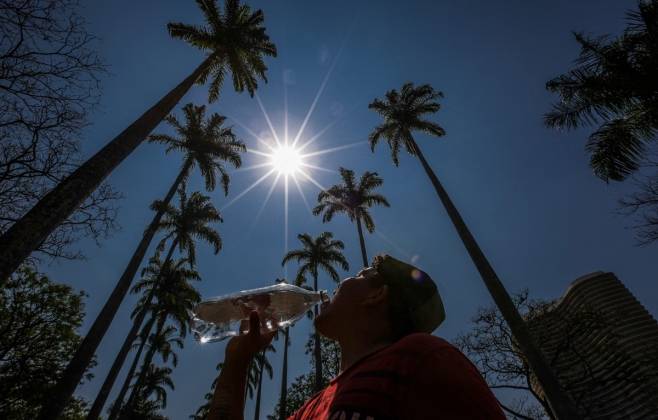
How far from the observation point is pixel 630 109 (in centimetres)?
913

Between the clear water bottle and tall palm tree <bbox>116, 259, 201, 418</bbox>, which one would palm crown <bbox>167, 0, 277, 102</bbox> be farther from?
tall palm tree <bbox>116, 259, 201, 418</bbox>

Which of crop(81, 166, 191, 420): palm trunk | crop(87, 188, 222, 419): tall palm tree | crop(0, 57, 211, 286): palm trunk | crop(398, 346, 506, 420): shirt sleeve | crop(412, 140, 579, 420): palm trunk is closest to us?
crop(398, 346, 506, 420): shirt sleeve

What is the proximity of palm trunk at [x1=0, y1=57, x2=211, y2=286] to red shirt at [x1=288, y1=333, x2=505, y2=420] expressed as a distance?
4906 millimetres

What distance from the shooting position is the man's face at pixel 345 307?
208 cm

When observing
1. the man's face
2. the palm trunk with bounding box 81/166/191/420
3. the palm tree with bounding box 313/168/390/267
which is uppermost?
the palm tree with bounding box 313/168/390/267

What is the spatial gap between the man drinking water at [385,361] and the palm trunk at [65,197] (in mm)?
3834

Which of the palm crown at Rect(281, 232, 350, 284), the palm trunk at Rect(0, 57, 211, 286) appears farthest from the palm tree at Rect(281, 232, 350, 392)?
the palm trunk at Rect(0, 57, 211, 286)

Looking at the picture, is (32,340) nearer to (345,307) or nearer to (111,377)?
(111,377)

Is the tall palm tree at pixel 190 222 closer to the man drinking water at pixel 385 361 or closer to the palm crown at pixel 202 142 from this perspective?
the palm crown at pixel 202 142

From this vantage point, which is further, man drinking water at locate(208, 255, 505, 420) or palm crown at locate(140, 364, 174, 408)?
palm crown at locate(140, 364, 174, 408)

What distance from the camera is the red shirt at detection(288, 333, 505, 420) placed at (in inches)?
36.6

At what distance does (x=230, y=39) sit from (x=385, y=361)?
1676 cm

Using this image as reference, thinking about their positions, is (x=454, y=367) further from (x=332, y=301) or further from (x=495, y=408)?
(x=332, y=301)

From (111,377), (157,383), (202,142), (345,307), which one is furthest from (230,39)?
(157,383)
